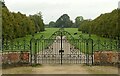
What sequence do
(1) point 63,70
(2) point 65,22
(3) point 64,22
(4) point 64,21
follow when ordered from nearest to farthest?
(1) point 63,70 < (3) point 64,22 < (4) point 64,21 < (2) point 65,22

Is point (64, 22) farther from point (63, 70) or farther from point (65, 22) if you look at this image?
point (63, 70)

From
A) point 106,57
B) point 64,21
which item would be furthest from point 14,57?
point 64,21

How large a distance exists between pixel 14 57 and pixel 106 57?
415 cm

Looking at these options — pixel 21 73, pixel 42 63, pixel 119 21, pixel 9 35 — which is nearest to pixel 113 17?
pixel 119 21

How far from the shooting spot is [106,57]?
579 inches

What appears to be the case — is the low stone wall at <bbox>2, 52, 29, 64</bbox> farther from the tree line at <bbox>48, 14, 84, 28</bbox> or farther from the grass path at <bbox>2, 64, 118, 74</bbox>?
the tree line at <bbox>48, 14, 84, 28</bbox>

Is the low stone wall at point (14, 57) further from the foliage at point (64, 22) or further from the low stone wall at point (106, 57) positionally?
the foliage at point (64, 22)

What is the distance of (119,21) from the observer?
103ft

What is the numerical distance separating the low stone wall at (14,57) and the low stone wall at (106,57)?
319 cm

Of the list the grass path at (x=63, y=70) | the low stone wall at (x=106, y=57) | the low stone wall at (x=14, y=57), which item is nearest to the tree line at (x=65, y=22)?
the low stone wall at (x=106, y=57)

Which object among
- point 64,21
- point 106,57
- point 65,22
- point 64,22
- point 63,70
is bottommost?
point 63,70

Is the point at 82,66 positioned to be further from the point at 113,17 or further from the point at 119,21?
the point at 113,17

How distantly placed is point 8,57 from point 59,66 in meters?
2.31

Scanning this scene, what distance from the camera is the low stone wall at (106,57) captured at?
→ 14.6m
